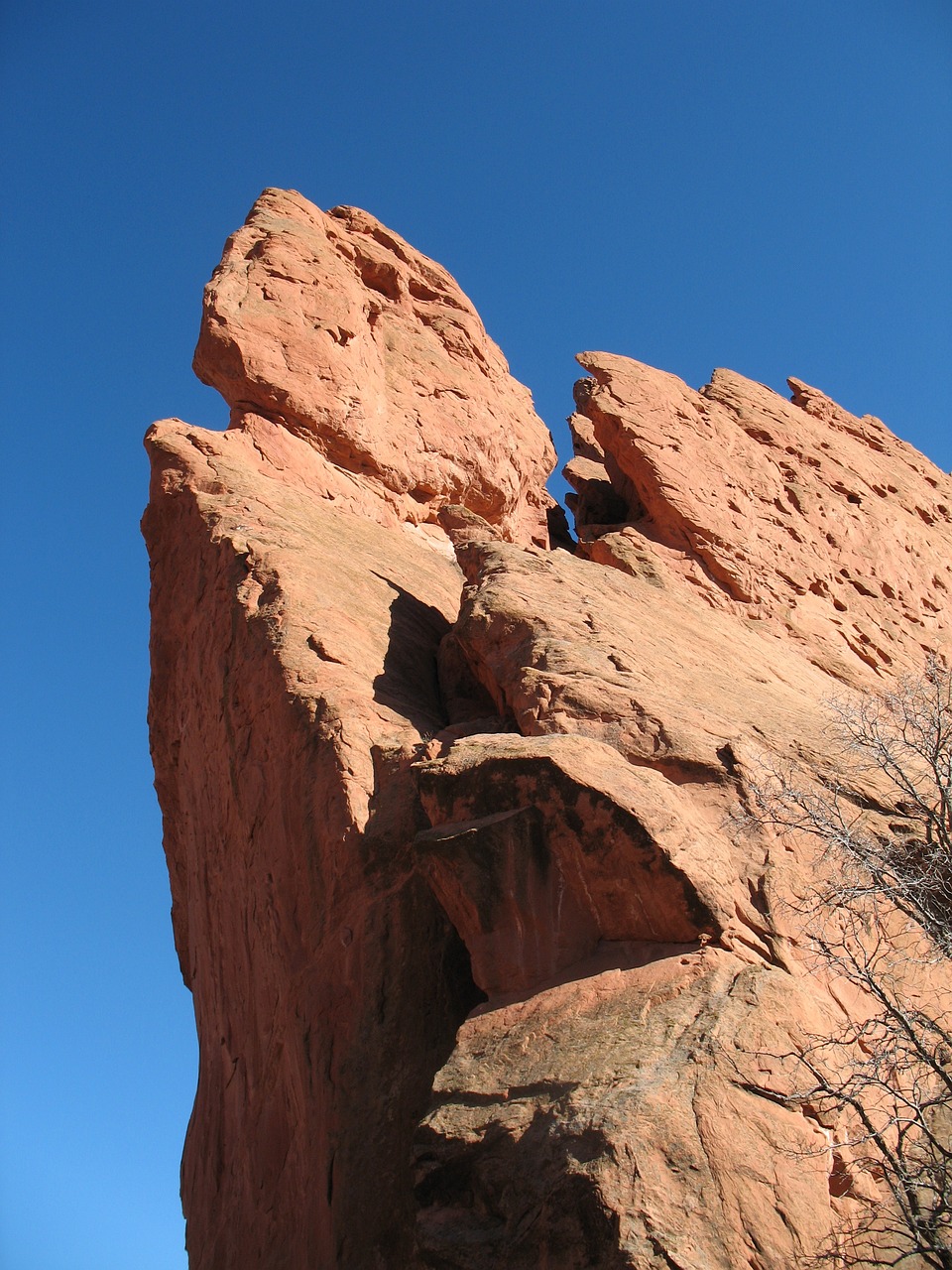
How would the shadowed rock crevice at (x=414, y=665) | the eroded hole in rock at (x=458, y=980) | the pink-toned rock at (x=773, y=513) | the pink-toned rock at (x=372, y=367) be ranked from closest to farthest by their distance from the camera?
the eroded hole in rock at (x=458, y=980) → the shadowed rock crevice at (x=414, y=665) → the pink-toned rock at (x=372, y=367) → the pink-toned rock at (x=773, y=513)

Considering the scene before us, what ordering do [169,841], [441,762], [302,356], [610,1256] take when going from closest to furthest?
[610,1256], [441,762], [169,841], [302,356]

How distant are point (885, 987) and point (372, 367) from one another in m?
14.8

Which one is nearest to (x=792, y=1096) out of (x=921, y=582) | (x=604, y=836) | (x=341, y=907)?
(x=604, y=836)

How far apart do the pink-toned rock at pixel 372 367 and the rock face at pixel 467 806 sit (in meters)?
0.09

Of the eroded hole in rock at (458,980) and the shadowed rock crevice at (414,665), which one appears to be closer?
the eroded hole in rock at (458,980)

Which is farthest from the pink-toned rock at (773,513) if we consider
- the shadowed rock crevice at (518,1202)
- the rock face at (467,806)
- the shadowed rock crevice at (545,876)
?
the shadowed rock crevice at (518,1202)

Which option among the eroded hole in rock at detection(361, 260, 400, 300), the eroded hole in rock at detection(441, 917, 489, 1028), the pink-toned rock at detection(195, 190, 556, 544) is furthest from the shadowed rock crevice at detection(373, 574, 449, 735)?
the eroded hole in rock at detection(361, 260, 400, 300)

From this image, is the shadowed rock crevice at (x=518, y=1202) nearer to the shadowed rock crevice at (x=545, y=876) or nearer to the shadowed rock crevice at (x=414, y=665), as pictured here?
the shadowed rock crevice at (x=545, y=876)

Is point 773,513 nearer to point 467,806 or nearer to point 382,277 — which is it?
point 382,277

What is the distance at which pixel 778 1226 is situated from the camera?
7.22 metres

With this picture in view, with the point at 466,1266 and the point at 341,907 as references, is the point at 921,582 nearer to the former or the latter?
the point at 341,907

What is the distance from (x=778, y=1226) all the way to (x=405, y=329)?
750 inches

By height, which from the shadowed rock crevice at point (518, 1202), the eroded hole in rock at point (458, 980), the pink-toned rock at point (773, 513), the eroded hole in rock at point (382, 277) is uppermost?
the eroded hole in rock at point (382, 277)

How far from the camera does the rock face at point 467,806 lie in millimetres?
7758
